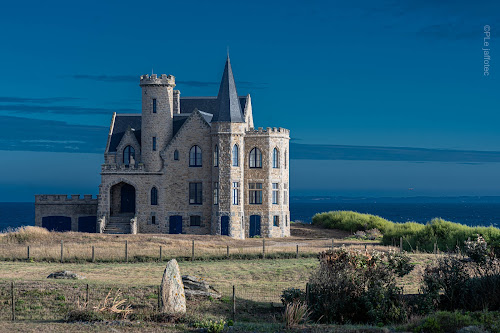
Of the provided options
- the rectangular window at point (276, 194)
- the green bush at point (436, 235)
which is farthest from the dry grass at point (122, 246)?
the rectangular window at point (276, 194)

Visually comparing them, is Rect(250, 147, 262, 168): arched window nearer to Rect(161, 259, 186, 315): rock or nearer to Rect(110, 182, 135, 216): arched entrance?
Rect(110, 182, 135, 216): arched entrance

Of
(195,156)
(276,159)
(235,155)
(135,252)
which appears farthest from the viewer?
(276,159)

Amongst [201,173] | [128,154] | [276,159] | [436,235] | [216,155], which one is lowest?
[436,235]

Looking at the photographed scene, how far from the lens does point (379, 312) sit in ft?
64.6

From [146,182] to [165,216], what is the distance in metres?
3.27

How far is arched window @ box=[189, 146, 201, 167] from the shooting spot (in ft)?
164

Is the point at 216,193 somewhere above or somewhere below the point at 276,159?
below

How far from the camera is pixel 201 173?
49938 mm

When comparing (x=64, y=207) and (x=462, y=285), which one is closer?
(x=462, y=285)

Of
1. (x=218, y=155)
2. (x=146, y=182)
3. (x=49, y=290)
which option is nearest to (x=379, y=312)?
(x=49, y=290)

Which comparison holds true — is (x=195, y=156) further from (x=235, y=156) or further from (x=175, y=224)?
(x=175, y=224)

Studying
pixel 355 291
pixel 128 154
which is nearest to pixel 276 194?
pixel 128 154

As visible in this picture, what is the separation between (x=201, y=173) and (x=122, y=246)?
1335cm

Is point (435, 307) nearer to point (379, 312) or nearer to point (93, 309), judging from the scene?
point (379, 312)
